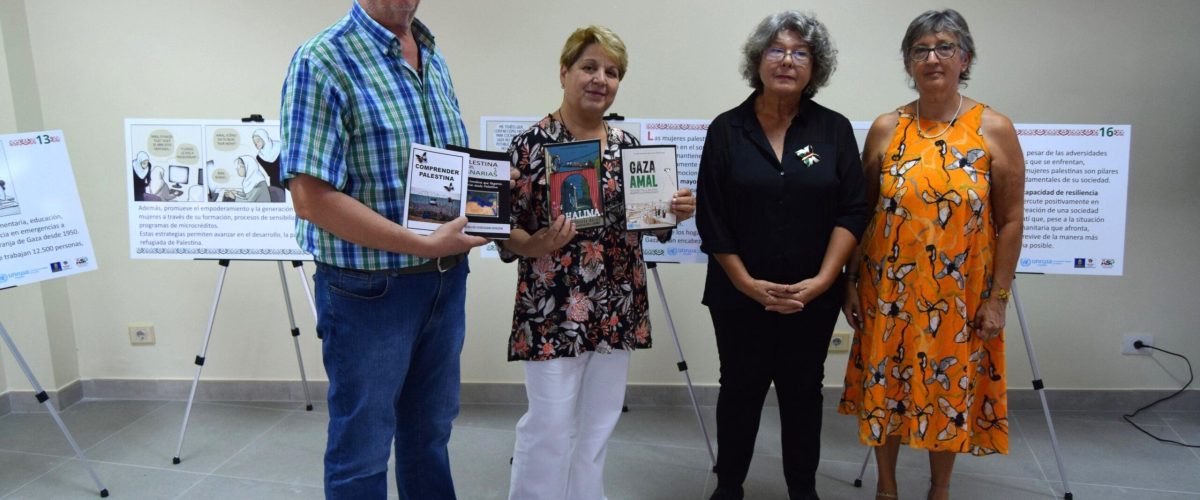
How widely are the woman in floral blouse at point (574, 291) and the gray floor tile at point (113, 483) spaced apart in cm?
155

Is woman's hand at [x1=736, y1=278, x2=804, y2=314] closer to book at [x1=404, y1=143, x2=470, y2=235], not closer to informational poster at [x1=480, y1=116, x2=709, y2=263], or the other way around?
informational poster at [x1=480, y1=116, x2=709, y2=263]

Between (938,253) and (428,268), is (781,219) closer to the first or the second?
(938,253)

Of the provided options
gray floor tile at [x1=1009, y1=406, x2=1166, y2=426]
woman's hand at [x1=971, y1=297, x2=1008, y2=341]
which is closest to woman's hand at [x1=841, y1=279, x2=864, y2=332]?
woman's hand at [x1=971, y1=297, x2=1008, y2=341]

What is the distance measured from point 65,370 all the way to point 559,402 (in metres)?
3.05

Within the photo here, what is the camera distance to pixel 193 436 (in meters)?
3.18

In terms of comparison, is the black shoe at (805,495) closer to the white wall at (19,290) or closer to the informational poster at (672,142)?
the informational poster at (672,142)

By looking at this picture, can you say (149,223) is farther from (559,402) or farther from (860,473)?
(860,473)

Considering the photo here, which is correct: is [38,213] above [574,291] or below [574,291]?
above

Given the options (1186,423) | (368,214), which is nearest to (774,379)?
(368,214)

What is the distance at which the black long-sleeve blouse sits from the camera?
6.91 ft

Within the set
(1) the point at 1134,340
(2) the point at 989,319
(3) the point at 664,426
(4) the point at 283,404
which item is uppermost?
(2) the point at 989,319

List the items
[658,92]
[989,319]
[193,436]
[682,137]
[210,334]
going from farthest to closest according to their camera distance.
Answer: [210,334] < [658,92] < [193,436] < [682,137] < [989,319]

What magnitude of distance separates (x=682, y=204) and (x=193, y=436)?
8.46 feet

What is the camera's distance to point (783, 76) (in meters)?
2.09
